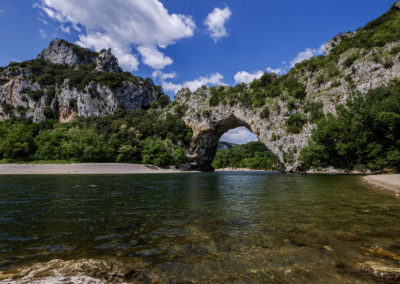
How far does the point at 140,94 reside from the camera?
3772 inches

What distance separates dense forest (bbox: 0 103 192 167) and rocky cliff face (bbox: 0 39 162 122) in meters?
13.6

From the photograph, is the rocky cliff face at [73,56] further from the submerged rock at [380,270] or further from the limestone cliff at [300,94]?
the submerged rock at [380,270]

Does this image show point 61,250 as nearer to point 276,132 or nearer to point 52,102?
point 276,132

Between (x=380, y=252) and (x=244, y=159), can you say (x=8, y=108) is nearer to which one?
(x=244, y=159)

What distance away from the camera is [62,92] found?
8144 cm

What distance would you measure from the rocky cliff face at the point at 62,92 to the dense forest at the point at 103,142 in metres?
13.6

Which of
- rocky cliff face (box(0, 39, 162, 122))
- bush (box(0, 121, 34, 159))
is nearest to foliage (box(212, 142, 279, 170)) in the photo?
rocky cliff face (box(0, 39, 162, 122))

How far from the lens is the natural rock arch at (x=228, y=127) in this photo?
1715 inches

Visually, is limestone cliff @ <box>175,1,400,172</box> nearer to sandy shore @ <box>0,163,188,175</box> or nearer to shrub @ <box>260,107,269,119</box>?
shrub @ <box>260,107,269,119</box>

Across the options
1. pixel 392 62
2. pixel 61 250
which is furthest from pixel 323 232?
pixel 392 62

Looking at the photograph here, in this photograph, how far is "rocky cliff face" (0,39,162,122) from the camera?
260ft

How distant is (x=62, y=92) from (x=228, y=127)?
73.1 metres

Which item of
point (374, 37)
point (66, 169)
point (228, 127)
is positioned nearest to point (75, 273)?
point (66, 169)

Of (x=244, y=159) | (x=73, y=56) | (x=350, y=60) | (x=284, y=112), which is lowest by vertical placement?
(x=244, y=159)
